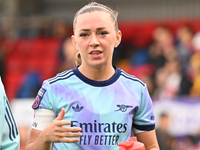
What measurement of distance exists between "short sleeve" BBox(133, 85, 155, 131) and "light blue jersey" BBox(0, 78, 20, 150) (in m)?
1.00

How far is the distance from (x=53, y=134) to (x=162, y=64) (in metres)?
6.39

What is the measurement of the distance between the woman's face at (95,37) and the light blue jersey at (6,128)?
80 cm

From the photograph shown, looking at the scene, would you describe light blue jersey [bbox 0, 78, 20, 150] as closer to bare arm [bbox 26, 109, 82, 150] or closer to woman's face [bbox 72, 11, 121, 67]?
bare arm [bbox 26, 109, 82, 150]

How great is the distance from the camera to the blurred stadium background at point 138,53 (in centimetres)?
790

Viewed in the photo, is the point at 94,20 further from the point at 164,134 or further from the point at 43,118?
the point at 164,134

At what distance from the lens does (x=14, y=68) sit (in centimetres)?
1123

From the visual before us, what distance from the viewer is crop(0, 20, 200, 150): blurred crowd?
788 cm

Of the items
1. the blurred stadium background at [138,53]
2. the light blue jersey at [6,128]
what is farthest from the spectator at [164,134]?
the light blue jersey at [6,128]

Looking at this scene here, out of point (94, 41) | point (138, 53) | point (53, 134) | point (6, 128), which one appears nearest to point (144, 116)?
point (94, 41)

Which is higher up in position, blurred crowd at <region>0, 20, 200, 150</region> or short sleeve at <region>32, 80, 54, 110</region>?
short sleeve at <region>32, 80, 54, 110</region>

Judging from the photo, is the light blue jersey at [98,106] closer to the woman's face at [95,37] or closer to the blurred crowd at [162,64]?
the woman's face at [95,37]

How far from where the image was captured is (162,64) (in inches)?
345

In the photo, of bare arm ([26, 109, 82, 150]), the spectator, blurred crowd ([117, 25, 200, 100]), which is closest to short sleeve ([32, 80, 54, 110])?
bare arm ([26, 109, 82, 150])

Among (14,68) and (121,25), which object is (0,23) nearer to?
(14,68)
